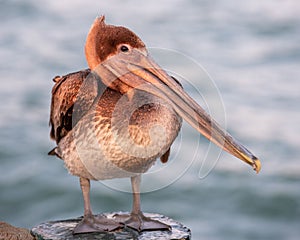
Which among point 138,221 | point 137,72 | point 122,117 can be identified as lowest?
point 138,221

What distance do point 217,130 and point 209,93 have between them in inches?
36.8

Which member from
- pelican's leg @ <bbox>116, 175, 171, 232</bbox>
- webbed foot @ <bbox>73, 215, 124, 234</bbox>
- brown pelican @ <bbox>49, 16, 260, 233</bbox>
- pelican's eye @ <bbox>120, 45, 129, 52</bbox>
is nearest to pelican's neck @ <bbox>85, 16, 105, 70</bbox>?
brown pelican @ <bbox>49, 16, 260, 233</bbox>

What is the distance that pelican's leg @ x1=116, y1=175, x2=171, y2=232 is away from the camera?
4.73 metres

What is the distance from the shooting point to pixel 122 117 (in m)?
4.77

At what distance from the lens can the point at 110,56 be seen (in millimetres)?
4742

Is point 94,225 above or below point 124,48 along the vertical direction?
below

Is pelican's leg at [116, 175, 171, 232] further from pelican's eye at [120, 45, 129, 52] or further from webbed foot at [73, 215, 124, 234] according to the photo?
pelican's eye at [120, 45, 129, 52]

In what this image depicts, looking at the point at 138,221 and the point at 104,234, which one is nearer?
the point at 104,234

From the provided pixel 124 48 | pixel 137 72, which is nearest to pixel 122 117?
pixel 137 72

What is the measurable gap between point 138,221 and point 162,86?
0.74m

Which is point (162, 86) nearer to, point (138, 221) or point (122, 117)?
point (122, 117)

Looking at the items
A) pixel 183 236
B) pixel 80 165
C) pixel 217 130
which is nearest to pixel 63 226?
pixel 80 165

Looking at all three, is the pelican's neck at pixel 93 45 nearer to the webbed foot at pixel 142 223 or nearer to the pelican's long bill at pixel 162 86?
the pelican's long bill at pixel 162 86

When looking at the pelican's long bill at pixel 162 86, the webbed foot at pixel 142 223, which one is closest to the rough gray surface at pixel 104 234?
the webbed foot at pixel 142 223
